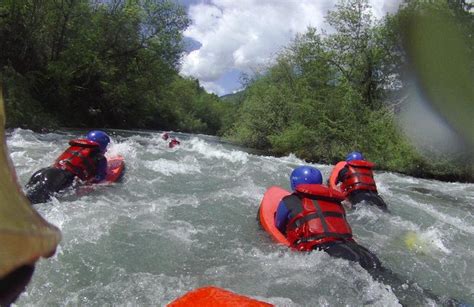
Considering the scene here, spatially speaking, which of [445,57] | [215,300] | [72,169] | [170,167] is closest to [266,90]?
[445,57]

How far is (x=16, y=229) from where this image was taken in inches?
28.5

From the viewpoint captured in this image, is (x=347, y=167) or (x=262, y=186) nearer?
(x=347, y=167)

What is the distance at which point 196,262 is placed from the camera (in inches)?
189

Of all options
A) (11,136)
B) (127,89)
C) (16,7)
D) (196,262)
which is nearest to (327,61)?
(127,89)

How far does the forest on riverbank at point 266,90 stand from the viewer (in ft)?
64.2

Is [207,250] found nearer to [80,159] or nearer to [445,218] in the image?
[80,159]

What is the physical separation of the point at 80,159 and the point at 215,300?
585 cm

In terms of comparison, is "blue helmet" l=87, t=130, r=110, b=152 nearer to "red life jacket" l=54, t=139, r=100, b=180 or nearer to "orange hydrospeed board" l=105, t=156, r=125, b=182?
"red life jacket" l=54, t=139, r=100, b=180

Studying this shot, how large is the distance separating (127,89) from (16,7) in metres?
7.85

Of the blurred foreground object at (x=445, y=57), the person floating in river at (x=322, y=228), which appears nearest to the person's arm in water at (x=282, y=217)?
the person floating in river at (x=322, y=228)

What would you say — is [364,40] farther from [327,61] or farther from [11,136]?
[11,136]

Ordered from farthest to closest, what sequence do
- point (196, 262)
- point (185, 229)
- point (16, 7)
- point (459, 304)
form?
point (16, 7)
point (185, 229)
point (196, 262)
point (459, 304)

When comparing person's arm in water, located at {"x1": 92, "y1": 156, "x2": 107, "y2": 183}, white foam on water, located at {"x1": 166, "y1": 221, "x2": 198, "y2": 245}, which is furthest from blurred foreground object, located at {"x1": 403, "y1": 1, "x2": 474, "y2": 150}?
white foam on water, located at {"x1": 166, "y1": 221, "x2": 198, "y2": 245}

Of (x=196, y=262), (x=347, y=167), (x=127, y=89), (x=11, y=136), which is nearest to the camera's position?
(x=196, y=262)
